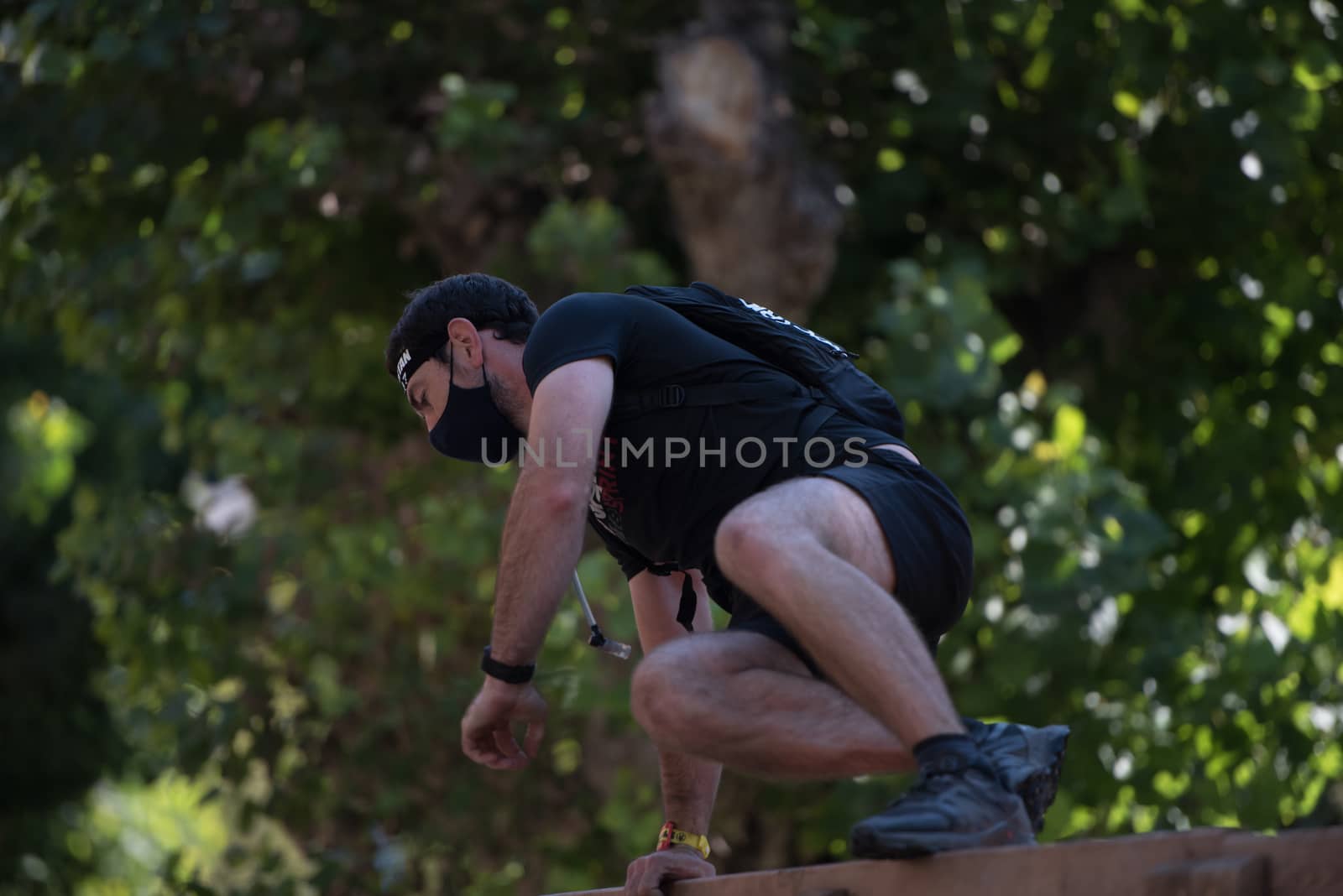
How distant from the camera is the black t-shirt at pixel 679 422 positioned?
→ 3051 millimetres

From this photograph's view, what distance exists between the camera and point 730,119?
6434mm

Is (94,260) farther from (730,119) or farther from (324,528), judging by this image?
(730,119)

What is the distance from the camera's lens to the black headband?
10.8 ft

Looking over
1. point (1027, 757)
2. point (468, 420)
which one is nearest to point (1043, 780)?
point (1027, 757)

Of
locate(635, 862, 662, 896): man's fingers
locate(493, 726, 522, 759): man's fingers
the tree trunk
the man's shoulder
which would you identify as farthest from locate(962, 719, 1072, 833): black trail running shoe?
the tree trunk

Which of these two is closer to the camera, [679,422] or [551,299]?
[679,422]

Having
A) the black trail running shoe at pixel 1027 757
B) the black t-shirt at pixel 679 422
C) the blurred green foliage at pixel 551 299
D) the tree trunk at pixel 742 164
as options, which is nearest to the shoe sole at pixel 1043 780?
the black trail running shoe at pixel 1027 757

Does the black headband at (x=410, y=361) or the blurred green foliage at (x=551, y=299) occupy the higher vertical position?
the black headband at (x=410, y=361)

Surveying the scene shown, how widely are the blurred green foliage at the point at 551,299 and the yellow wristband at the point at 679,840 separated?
93.5 inches

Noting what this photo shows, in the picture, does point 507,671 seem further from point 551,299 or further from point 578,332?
point 551,299

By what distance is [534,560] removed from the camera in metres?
2.91

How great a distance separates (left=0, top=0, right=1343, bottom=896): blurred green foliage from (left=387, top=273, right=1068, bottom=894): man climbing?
8.87ft

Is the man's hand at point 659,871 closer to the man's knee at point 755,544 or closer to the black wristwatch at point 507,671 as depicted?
the black wristwatch at point 507,671

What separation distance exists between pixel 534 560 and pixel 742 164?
A: 382cm
